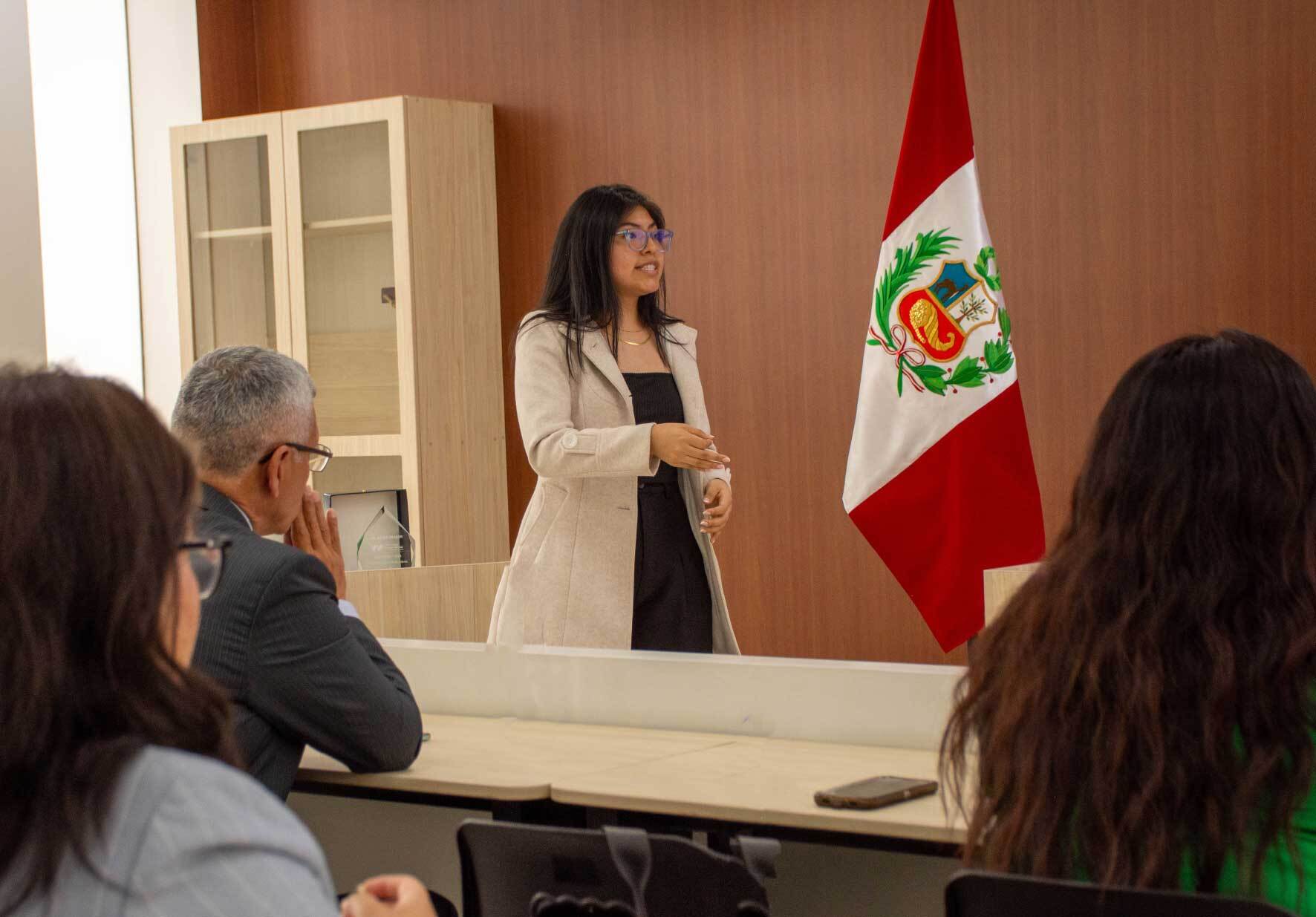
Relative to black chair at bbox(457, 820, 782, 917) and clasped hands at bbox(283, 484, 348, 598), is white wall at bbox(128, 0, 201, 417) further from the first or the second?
black chair at bbox(457, 820, 782, 917)

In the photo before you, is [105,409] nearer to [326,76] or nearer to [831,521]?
[831,521]

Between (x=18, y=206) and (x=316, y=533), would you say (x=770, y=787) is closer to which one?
(x=316, y=533)

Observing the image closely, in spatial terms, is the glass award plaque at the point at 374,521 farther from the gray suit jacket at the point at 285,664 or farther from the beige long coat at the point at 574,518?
the gray suit jacket at the point at 285,664

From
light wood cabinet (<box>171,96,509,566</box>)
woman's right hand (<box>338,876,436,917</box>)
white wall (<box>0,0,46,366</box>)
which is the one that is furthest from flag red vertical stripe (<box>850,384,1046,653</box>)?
white wall (<box>0,0,46,366</box>)

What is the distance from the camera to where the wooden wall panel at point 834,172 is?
11.5 feet

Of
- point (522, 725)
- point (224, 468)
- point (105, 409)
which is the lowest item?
point (522, 725)

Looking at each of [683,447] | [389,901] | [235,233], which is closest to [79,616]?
[389,901]

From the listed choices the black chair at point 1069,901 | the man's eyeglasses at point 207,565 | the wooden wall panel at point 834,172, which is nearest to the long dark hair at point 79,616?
the man's eyeglasses at point 207,565

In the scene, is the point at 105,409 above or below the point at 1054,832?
above

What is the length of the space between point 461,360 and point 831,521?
123 centimetres

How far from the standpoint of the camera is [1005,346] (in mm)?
2725

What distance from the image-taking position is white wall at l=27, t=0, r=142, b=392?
473 centimetres

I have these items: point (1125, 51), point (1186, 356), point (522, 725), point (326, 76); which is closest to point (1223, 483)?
point (1186, 356)

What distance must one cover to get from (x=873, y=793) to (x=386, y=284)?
3060mm
